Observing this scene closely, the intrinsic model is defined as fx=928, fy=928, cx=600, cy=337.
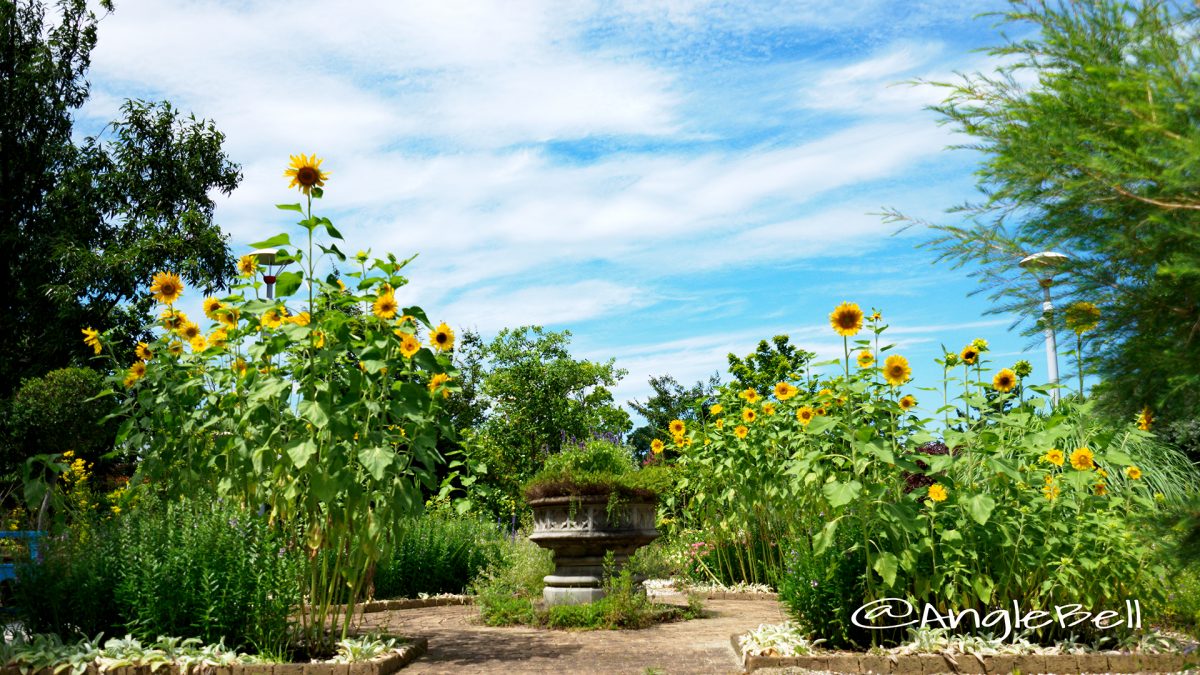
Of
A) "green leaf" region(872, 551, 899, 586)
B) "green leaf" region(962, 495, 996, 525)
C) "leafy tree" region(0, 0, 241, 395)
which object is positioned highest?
"leafy tree" region(0, 0, 241, 395)

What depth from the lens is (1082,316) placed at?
3051 mm

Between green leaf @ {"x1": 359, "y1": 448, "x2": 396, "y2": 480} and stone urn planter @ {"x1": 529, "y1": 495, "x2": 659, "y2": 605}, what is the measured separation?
2.55 meters

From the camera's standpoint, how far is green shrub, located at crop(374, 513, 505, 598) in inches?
325

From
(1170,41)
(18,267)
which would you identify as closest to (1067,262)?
(1170,41)

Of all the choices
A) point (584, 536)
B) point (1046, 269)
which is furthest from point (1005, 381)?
point (584, 536)

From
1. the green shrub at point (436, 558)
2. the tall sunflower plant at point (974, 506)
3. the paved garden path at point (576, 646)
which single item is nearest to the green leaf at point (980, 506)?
the tall sunflower plant at point (974, 506)

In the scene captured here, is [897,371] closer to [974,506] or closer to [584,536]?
[974,506]

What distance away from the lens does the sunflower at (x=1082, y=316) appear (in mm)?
3035

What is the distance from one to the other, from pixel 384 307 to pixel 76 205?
55.0 feet

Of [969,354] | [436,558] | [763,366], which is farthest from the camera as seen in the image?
[763,366]

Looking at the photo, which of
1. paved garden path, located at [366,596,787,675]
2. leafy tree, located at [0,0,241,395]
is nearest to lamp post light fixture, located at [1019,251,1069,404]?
paved garden path, located at [366,596,787,675]

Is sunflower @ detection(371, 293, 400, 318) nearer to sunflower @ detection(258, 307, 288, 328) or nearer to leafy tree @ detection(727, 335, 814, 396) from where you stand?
sunflower @ detection(258, 307, 288, 328)

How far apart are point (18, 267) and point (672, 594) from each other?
52.2ft

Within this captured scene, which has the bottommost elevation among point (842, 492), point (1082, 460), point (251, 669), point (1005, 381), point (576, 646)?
point (576, 646)
